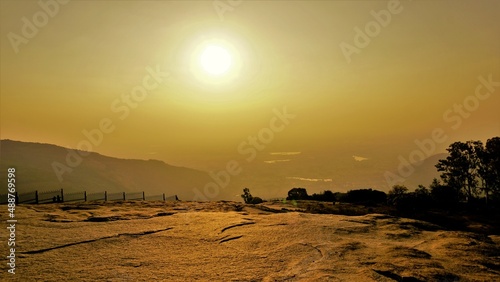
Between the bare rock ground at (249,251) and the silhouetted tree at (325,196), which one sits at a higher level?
the bare rock ground at (249,251)

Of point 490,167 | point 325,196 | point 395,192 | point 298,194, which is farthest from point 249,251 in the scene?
point 490,167

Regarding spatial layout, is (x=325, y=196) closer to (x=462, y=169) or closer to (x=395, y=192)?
(x=395, y=192)

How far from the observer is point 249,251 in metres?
9.02

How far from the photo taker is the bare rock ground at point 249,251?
23.4ft

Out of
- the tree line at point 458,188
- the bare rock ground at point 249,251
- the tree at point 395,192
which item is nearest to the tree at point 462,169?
the tree line at point 458,188

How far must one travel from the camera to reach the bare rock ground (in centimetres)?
712

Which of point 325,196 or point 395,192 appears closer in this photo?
point 395,192

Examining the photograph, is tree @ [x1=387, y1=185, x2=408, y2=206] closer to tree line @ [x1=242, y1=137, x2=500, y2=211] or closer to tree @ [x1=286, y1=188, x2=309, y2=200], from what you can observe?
tree line @ [x1=242, y1=137, x2=500, y2=211]

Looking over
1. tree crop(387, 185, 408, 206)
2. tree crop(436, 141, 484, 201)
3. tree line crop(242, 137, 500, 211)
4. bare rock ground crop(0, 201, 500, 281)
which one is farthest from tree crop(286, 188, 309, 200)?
bare rock ground crop(0, 201, 500, 281)

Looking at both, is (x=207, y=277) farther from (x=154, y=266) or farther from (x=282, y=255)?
(x=282, y=255)

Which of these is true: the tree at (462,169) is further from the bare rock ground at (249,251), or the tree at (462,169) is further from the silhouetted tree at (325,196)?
the bare rock ground at (249,251)

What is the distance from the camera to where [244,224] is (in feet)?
41.3

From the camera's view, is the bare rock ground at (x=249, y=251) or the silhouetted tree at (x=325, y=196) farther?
the silhouetted tree at (x=325, y=196)

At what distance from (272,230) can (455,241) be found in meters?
5.34
